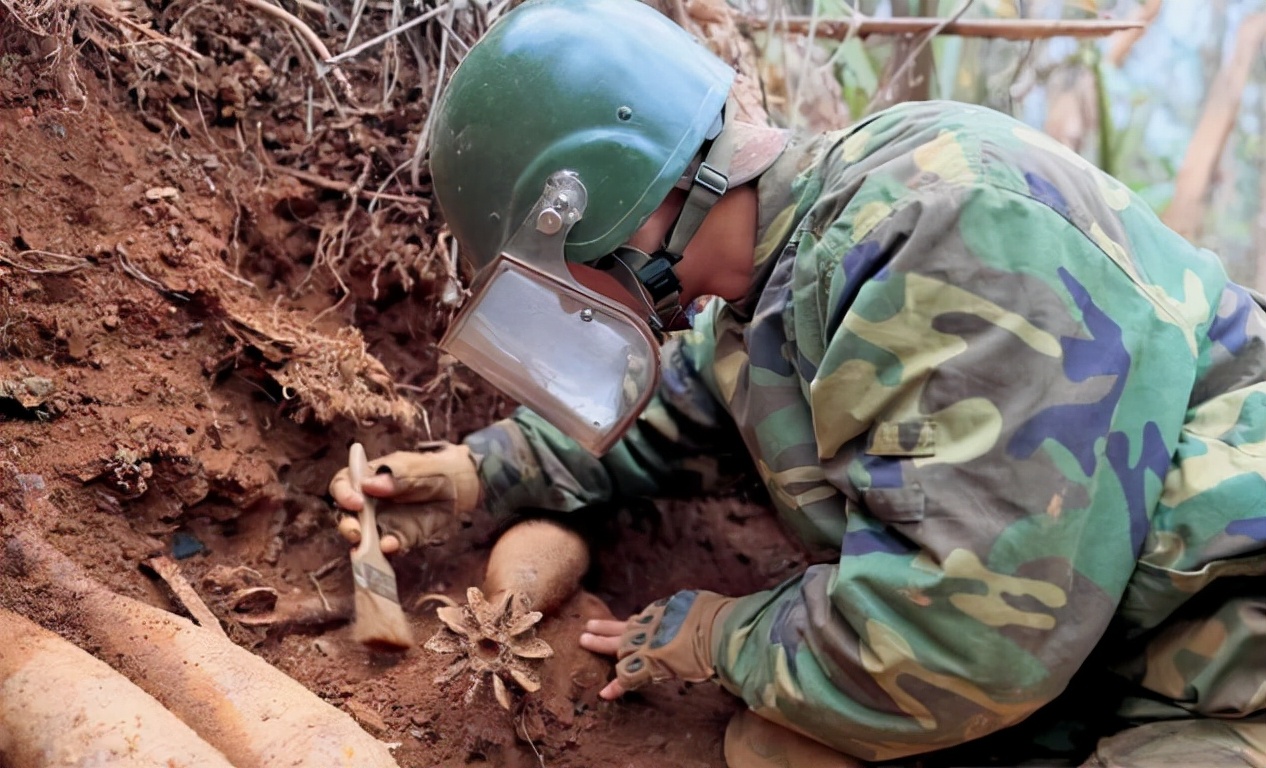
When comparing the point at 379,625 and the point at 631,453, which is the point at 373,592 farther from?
the point at 631,453

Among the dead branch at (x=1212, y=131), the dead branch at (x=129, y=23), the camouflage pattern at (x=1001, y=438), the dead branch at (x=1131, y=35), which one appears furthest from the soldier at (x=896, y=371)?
the dead branch at (x=1212, y=131)

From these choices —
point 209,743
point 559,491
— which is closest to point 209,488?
point 209,743

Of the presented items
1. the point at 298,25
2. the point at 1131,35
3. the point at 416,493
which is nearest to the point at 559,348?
the point at 416,493

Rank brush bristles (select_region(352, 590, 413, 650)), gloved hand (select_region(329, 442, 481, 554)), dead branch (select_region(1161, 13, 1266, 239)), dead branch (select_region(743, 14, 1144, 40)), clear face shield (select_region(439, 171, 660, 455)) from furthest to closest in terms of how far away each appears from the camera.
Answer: dead branch (select_region(1161, 13, 1266, 239)) < dead branch (select_region(743, 14, 1144, 40)) < gloved hand (select_region(329, 442, 481, 554)) < brush bristles (select_region(352, 590, 413, 650)) < clear face shield (select_region(439, 171, 660, 455))

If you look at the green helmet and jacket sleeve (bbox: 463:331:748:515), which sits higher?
the green helmet

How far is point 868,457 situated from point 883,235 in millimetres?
299

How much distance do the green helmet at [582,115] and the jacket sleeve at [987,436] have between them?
0.27 m

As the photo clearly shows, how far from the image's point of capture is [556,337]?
1.56 metres

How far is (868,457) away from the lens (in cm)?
137

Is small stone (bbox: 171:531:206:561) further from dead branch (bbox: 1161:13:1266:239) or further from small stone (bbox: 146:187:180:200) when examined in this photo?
A: dead branch (bbox: 1161:13:1266:239)

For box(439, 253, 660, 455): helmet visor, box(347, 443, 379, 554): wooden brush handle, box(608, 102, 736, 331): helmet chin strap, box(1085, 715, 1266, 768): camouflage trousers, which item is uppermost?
box(608, 102, 736, 331): helmet chin strap

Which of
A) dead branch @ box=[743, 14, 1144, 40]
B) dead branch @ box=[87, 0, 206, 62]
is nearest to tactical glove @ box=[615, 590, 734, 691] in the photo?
dead branch @ box=[87, 0, 206, 62]

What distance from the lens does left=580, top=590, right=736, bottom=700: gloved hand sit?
5.38 ft

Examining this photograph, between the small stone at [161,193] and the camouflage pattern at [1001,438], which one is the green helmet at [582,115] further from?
the small stone at [161,193]
